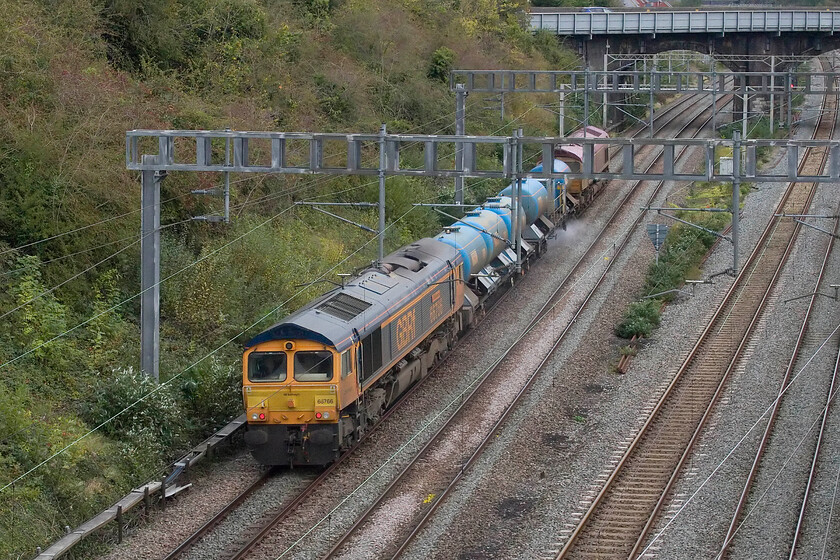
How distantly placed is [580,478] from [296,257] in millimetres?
12060

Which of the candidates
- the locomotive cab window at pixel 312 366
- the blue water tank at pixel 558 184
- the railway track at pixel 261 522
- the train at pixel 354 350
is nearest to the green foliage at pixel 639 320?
the train at pixel 354 350

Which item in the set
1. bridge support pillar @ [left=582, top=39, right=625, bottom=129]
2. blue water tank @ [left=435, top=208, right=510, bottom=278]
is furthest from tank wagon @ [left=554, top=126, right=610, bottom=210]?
bridge support pillar @ [left=582, top=39, right=625, bottom=129]

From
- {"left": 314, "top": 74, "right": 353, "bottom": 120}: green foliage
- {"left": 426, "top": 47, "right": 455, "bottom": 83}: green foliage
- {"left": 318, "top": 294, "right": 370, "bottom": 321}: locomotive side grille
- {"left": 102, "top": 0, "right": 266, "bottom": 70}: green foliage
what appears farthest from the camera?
{"left": 426, "top": 47, "right": 455, "bottom": 83}: green foliage

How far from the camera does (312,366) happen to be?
19344 millimetres

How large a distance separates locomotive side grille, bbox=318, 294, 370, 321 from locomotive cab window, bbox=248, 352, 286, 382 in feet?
4.91

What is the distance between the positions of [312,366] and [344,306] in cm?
191

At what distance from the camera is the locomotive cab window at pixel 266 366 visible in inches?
765

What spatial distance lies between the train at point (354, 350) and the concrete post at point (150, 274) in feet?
9.67

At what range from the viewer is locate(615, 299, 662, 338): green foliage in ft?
93.9

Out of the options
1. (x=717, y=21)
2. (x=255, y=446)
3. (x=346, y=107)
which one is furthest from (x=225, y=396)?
(x=717, y=21)

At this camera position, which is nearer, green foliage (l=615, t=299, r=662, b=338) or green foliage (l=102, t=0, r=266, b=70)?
green foliage (l=615, t=299, r=662, b=338)

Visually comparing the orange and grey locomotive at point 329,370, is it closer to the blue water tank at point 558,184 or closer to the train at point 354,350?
the train at point 354,350

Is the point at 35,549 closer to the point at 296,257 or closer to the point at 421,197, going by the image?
the point at 296,257

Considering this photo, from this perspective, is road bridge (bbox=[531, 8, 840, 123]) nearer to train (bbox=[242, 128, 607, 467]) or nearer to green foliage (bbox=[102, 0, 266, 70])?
green foliage (bbox=[102, 0, 266, 70])
